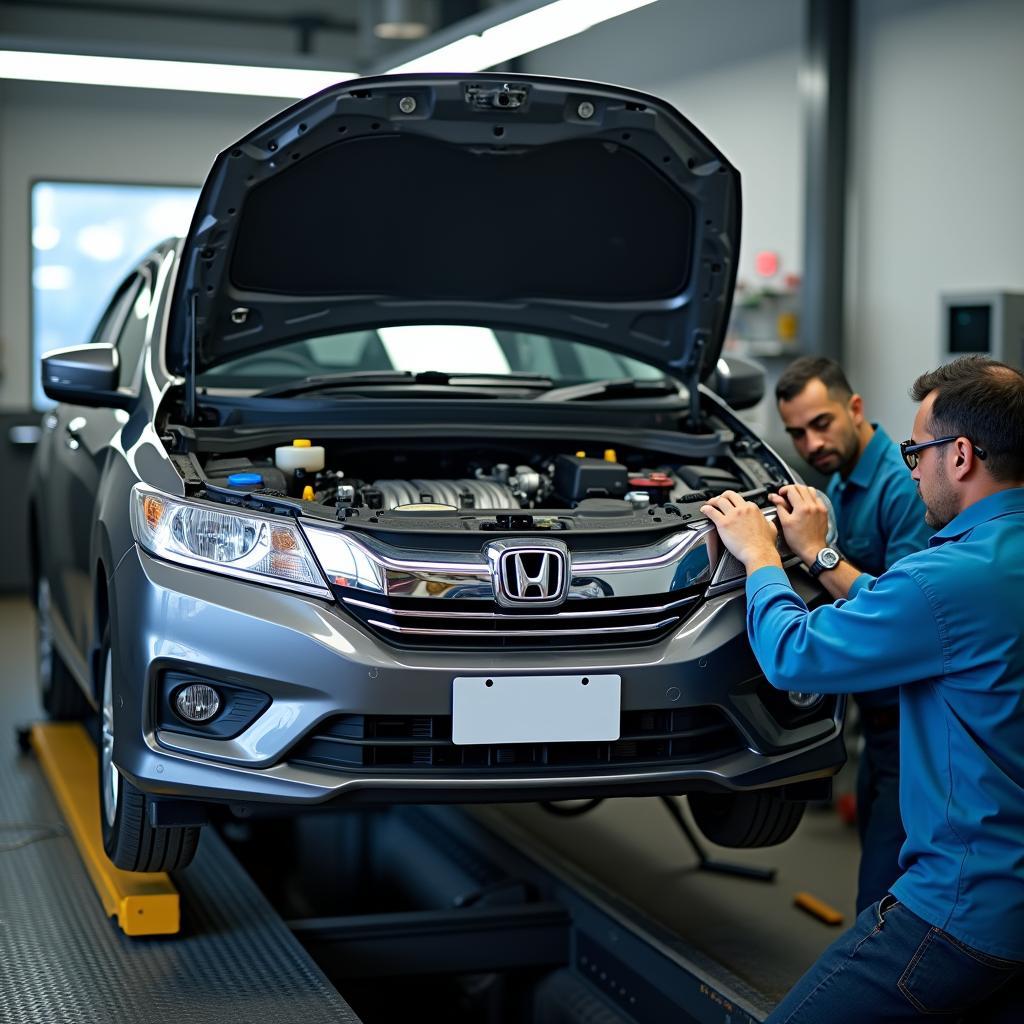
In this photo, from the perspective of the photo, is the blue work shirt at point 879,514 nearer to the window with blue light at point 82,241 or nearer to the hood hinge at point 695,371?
the hood hinge at point 695,371

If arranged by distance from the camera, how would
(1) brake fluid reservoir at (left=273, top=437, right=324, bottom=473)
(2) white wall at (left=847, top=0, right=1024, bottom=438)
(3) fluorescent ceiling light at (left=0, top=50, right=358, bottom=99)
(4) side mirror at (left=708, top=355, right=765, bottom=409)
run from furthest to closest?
(3) fluorescent ceiling light at (left=0, top=50, right=358, bottom=99)
(2) white wall at (left=847, top=0, right=1024, bottom=438)
(4) side mirror at (left=708, top=355, right=765, bottom=409)
(1) brake fluid reservoir at (left=273, top=437, right=324, bottom=473)

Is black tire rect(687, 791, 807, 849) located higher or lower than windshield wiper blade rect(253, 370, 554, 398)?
lower

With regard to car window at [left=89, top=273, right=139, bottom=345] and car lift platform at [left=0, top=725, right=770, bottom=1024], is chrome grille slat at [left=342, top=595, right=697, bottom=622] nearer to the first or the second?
car lift platform at [left=0, top=725, right=770, bottom=1024]

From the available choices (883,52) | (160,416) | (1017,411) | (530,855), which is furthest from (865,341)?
(1017,411)

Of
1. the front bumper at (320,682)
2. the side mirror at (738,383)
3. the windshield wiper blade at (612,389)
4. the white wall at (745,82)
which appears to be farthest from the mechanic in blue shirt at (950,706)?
the white wall at (745,82)

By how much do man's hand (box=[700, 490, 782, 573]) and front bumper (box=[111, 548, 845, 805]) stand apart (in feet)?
0.47

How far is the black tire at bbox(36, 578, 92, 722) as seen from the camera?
451 centimetres

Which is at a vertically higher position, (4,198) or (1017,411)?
(4,198)

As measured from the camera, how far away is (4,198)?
360 inches

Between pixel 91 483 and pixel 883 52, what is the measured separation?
4.76 m

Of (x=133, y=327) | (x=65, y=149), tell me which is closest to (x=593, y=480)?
(x=133, y=327)

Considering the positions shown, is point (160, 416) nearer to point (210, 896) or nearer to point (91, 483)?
point (91, 483)

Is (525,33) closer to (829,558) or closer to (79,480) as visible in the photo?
(79,480)

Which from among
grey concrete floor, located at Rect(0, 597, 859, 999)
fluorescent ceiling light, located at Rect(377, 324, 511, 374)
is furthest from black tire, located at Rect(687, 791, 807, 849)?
fluorescent ceiling light, located at Rect(377, 324, 511, 374)
